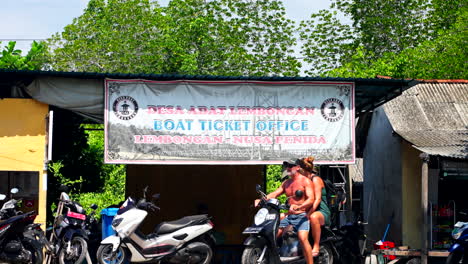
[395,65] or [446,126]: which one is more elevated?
[395,65]

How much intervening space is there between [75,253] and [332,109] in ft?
15.7

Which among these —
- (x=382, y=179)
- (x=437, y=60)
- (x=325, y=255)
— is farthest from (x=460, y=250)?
(x=437, y=60)

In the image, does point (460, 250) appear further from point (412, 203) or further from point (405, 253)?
point (412, 203)

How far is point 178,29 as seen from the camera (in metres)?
35.0

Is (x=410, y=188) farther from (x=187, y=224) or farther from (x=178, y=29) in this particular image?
(x=178, y=29)

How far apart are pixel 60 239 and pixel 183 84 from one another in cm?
318

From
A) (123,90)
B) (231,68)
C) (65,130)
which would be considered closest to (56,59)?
(231,68)

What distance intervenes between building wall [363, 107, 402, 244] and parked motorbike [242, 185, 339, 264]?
4.40 metres

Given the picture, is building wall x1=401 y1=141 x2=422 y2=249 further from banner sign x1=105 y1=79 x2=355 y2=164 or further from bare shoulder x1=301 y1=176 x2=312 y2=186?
bare shoulder x1=301 y1=176 x2=312 y2=186

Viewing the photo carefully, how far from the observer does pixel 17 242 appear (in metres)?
11.2

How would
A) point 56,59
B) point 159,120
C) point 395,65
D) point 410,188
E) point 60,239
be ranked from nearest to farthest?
point 60,239 < point 159,120 < point 410,188 < point 395,65 < point 56,59

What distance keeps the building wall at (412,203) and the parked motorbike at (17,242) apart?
683cm

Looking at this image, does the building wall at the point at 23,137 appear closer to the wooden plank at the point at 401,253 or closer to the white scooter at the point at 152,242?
the white scooter at the point at 152,242

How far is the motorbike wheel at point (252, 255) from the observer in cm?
1019
